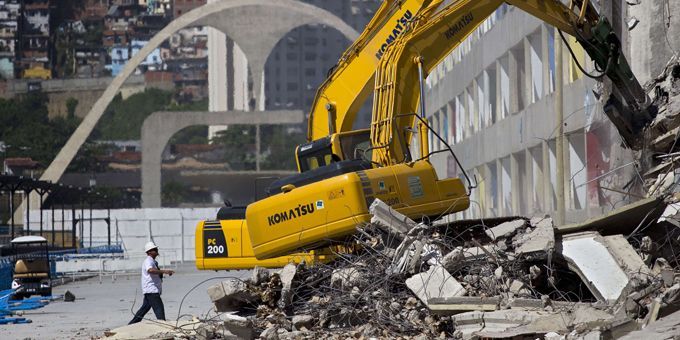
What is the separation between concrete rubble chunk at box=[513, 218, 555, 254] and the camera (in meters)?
15.2

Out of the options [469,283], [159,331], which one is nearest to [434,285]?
[469,283]

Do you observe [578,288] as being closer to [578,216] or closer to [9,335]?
[9,335]

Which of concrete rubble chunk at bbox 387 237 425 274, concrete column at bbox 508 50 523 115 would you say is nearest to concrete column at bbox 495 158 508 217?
concrete column at bbox 508 50 523 115

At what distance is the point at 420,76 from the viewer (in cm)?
1891

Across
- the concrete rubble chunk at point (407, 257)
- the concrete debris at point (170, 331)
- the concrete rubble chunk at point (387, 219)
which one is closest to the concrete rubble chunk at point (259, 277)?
the concrete debris at point (170, 331)

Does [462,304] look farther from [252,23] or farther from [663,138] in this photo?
[252,23]

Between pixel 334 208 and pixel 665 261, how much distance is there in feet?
14.8

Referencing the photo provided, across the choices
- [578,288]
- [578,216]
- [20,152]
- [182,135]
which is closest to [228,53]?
[182,135]

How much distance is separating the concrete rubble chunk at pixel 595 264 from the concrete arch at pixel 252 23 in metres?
114

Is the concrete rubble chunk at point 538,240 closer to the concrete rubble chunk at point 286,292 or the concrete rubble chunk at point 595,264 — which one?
the concrete rubble chunk at point 595,264

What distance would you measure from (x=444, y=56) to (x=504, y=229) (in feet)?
13.6

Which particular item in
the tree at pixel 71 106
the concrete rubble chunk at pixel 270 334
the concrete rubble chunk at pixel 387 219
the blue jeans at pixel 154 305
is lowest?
the blue jeans at pixel 154 305

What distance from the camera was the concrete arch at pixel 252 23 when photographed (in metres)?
131

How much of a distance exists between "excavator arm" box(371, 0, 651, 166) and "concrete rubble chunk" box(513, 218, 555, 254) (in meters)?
2.99
